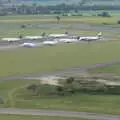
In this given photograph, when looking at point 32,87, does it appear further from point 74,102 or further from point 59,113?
point 59,113

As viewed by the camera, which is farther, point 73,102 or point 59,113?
point 73,102

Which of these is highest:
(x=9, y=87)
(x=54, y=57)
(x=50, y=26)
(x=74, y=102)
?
(x=74, y=102)

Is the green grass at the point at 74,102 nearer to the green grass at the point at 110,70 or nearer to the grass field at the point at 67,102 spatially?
the grass field at the point at 67,102

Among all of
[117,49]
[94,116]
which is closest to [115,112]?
[94,116]

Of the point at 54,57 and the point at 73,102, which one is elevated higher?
the point at 73,102

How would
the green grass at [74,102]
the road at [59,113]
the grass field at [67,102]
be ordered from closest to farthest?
the road at [59,113] → the green grass at [74,102] → the grass field at [67,102]

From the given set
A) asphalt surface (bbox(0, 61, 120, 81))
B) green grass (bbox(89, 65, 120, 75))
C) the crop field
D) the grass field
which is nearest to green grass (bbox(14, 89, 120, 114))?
the grass field

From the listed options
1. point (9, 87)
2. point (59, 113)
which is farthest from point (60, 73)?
point (59, 113)

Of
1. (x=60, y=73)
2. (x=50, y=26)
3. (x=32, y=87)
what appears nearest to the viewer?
(x=32, y=87)

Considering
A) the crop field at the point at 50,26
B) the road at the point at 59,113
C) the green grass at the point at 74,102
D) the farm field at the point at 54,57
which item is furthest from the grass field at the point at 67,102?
the crop field at the point at 50,26

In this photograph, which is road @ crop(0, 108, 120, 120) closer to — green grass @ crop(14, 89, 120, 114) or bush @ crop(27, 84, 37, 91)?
green grass @ crop(14, 89, 120, 114)
